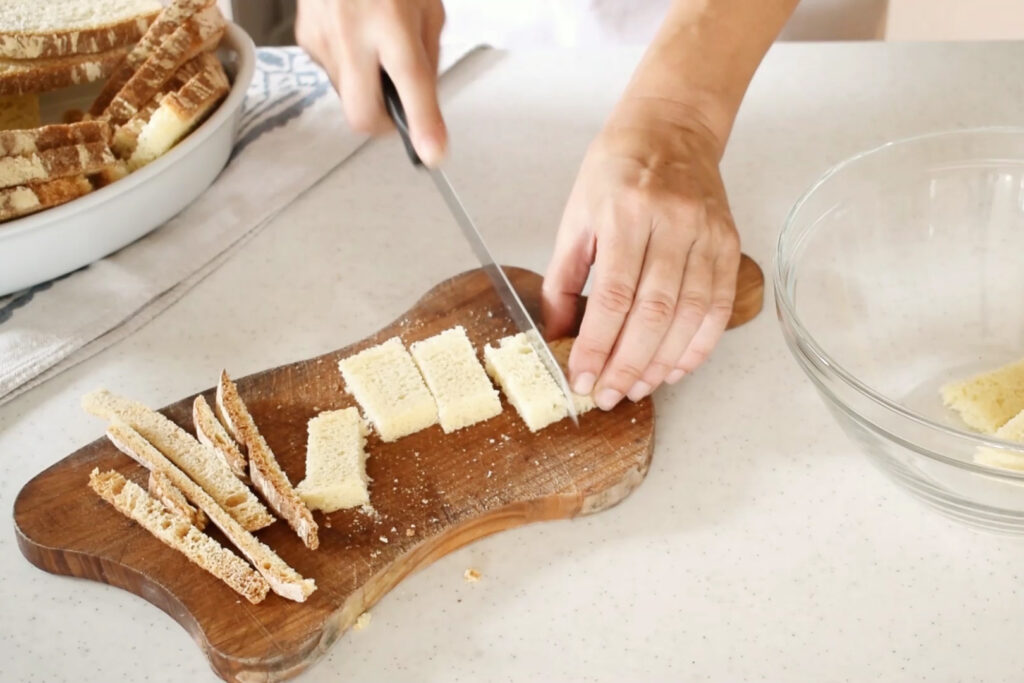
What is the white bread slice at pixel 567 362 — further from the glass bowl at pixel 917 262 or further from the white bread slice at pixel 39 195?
the white bread slice at pixel 39 195

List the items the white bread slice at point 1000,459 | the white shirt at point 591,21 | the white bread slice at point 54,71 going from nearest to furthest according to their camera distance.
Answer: the white bread slice at point 1000,459
the white bread slice at point 54,71
the white shirt at point 591,21

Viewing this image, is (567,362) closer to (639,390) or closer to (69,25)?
(639,390)

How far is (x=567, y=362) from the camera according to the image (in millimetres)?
1257

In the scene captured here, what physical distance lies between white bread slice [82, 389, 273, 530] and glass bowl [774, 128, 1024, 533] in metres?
0.69

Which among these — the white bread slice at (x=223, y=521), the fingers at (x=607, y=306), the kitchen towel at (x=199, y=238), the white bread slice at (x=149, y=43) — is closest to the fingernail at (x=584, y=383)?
the fingers at (x=607, y=306)

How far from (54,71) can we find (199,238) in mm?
330

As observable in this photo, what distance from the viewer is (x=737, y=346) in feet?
4.40

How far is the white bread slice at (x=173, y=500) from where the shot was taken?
1069 millimetres

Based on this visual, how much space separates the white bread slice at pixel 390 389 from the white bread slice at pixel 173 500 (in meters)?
0.23

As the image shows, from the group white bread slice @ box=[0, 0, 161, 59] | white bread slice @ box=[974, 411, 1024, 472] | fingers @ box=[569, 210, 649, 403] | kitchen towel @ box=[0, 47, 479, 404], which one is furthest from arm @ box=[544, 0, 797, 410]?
white bread slice @ box=[0, 0, 161, 59]

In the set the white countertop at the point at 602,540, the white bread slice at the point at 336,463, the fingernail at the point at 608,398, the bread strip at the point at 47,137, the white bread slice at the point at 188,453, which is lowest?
the white countertop at the point at 602,540

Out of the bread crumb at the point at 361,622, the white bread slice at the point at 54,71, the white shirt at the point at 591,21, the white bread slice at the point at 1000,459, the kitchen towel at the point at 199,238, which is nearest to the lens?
the white bread slice at the point at 1000,459

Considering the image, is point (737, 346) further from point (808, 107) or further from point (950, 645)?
point (808, 107)

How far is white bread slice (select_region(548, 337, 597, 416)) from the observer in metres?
1.20
